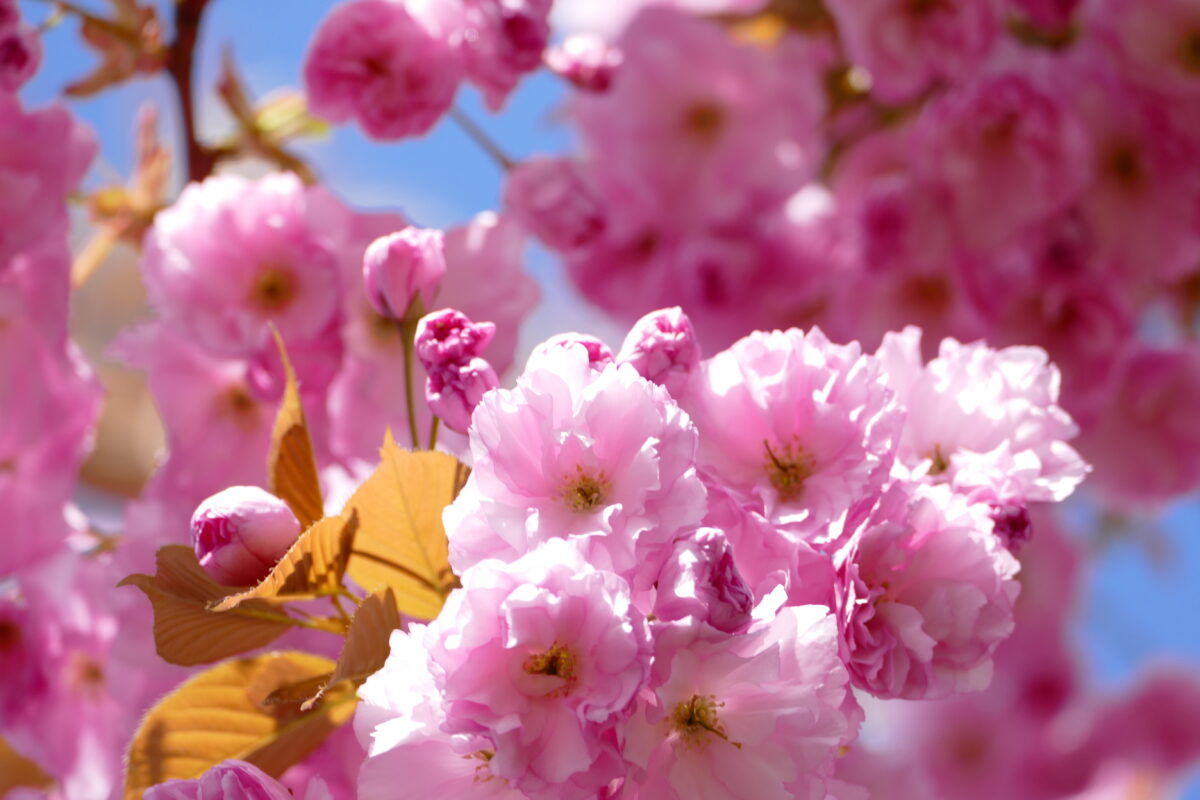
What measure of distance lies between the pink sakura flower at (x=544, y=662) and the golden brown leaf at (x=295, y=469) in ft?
0.45

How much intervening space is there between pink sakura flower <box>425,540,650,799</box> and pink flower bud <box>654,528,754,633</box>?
1cm

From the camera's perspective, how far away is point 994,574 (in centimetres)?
44

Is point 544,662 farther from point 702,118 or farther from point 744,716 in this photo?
point 702,118

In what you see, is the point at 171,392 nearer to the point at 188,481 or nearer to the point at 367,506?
the point at 188,481

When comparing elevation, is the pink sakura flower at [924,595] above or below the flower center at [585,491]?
below

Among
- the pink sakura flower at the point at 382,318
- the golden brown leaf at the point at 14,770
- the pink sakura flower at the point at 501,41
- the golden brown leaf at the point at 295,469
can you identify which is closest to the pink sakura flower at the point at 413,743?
the golden brown leaf at the point at 295,469

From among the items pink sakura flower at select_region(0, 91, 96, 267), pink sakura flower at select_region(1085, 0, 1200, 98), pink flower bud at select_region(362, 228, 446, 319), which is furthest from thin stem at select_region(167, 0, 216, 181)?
pink sakura flower at select_region(1085, 0, 1200, 98)

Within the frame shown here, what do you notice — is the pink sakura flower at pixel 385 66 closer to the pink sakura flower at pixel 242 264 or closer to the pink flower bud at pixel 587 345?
the pink sakura flower at pixel 242 264

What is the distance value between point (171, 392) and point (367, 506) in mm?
348

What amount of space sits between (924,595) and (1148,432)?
0.80m

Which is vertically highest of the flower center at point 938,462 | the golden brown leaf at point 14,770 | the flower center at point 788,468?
the flower center at point 788,468

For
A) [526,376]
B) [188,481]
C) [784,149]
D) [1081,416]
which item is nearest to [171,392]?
[188,481]

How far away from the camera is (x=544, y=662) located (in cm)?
37

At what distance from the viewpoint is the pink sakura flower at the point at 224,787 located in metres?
0.40
